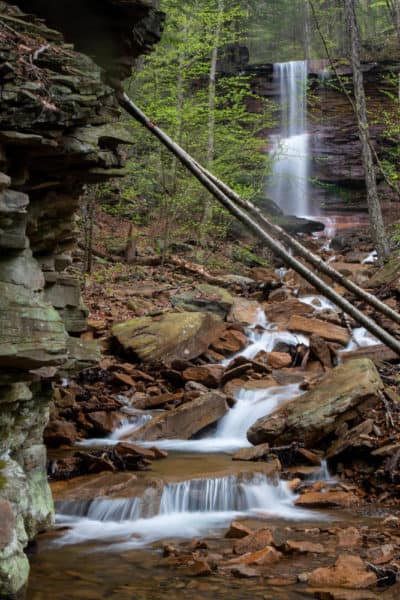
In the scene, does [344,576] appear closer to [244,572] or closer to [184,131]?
[244,572]

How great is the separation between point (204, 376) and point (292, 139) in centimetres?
2170

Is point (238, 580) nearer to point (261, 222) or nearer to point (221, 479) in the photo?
point (221, 479)

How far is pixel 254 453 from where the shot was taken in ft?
29.3

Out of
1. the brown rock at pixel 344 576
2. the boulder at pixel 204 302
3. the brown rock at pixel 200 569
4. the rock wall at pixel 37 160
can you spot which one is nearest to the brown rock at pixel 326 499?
the brown rock at pixel 344 576

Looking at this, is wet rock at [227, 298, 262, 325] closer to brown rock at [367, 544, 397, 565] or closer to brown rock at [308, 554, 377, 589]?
brown rock at [367, 544, 397, 565]

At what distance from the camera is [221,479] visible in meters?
7.69

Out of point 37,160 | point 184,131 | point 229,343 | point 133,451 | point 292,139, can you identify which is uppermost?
point 292,139

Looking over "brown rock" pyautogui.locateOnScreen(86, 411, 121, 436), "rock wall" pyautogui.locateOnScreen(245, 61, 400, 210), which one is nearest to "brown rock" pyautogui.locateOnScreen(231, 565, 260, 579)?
"brown rock" pyautogui.locateOnScreen(86, 411, 121, 436)

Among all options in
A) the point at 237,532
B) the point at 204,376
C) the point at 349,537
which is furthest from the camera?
the point at 204,376

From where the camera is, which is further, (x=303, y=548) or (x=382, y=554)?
(x=303, y=548)

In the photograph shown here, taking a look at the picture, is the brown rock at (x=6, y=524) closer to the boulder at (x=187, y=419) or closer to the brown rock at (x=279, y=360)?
the boulder at (x=187, y=419)

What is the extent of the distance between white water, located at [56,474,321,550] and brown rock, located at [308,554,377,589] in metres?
1.79

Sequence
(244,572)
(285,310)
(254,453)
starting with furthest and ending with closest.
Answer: (285,310), (254,453), (244,572)

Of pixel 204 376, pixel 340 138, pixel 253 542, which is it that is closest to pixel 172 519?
pixel 253 542
